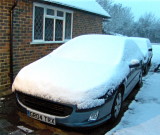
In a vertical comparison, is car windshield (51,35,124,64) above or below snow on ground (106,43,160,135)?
above

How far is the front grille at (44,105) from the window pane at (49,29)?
13.8 feet

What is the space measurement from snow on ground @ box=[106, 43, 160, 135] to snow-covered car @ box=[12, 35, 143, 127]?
290mm

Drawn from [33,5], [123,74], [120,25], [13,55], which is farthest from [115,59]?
[120,25]

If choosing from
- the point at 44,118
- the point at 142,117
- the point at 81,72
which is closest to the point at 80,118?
the point at 44,118

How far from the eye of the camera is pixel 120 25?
4212cm

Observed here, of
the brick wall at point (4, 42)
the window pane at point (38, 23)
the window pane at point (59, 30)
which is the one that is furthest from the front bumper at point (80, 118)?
the window pane at point (59, 30)

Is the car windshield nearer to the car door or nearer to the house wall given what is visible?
the car door

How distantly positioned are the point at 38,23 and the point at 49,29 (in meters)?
0.68

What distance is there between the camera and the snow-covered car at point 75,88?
3581 millimetres

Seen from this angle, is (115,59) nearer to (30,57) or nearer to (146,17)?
(30,57)

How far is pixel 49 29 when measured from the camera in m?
8.06

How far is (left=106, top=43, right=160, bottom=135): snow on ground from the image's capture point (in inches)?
158

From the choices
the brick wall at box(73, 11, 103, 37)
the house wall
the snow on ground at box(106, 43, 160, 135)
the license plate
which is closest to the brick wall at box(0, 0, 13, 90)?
the house wall

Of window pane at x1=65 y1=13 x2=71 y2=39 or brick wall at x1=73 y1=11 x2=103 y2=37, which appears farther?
brick wall at x1=73 y1=11 x2=103 y2=37
